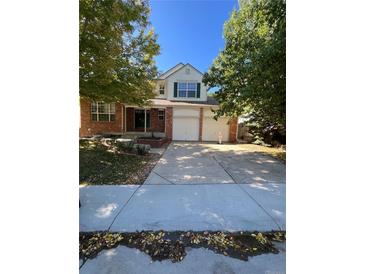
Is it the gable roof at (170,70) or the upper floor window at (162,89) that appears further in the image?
the upper floor window at (162,89)

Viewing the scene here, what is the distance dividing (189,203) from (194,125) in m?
11.2

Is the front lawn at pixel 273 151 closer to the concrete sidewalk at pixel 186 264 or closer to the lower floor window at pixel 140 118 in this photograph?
the concrete sidewalk at pixel 186 264

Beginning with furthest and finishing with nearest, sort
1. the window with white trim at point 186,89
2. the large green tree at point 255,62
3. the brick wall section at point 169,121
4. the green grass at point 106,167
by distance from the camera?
the window with white trim at point 186,89 < the brick wall section at point 169,121 < the large green tree at point 255,62 < the green grass at point 106,167

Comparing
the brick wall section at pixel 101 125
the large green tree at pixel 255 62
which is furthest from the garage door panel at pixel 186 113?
the brick wall section at pixel 101 125

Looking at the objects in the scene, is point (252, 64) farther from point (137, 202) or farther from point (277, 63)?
point (137, 202)

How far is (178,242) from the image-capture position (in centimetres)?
263

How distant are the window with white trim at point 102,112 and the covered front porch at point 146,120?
60.4 inches

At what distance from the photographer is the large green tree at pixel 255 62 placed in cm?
547

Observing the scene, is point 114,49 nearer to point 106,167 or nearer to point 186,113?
point 106,167

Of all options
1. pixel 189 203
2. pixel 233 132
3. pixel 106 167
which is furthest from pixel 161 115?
pixel 189 203
